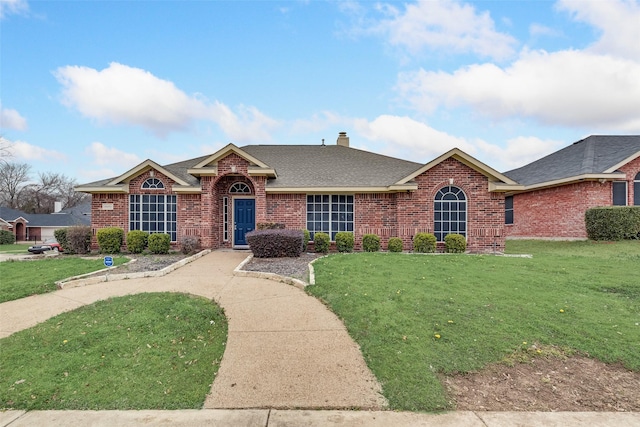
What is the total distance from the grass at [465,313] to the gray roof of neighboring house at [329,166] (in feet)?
19.2

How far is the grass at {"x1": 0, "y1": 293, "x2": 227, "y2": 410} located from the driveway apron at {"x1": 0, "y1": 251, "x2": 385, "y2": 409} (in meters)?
0.33

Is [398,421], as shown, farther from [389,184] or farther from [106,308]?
[389,184]

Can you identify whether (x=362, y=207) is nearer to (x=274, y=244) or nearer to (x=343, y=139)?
(x=274, y=244)

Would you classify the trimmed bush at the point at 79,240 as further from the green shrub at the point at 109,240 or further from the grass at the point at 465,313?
the grass at the point at 465,313

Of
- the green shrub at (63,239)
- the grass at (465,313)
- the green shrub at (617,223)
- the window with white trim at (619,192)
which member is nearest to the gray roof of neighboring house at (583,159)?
the window with white trim at (619,192)

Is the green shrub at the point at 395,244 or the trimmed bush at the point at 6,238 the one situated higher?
the green shrub at the point at 395,244

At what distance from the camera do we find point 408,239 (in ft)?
45.4

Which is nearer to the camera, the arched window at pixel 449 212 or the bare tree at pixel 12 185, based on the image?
the arched window at pixel 449 212

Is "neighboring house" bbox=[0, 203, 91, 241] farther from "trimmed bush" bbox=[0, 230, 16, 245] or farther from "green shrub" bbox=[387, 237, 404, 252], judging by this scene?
"green shrub" bbox=[387, 237, 404, 252]

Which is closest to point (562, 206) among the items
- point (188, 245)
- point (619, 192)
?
point (619, 192)

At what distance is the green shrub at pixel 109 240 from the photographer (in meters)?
13.5

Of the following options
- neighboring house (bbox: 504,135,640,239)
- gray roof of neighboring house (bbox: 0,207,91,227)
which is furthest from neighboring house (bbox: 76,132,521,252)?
gray roof of neighboring house (bbox: 0,207,91,227)

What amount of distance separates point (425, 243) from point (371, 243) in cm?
221

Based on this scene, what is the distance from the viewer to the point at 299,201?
14.5 meters
